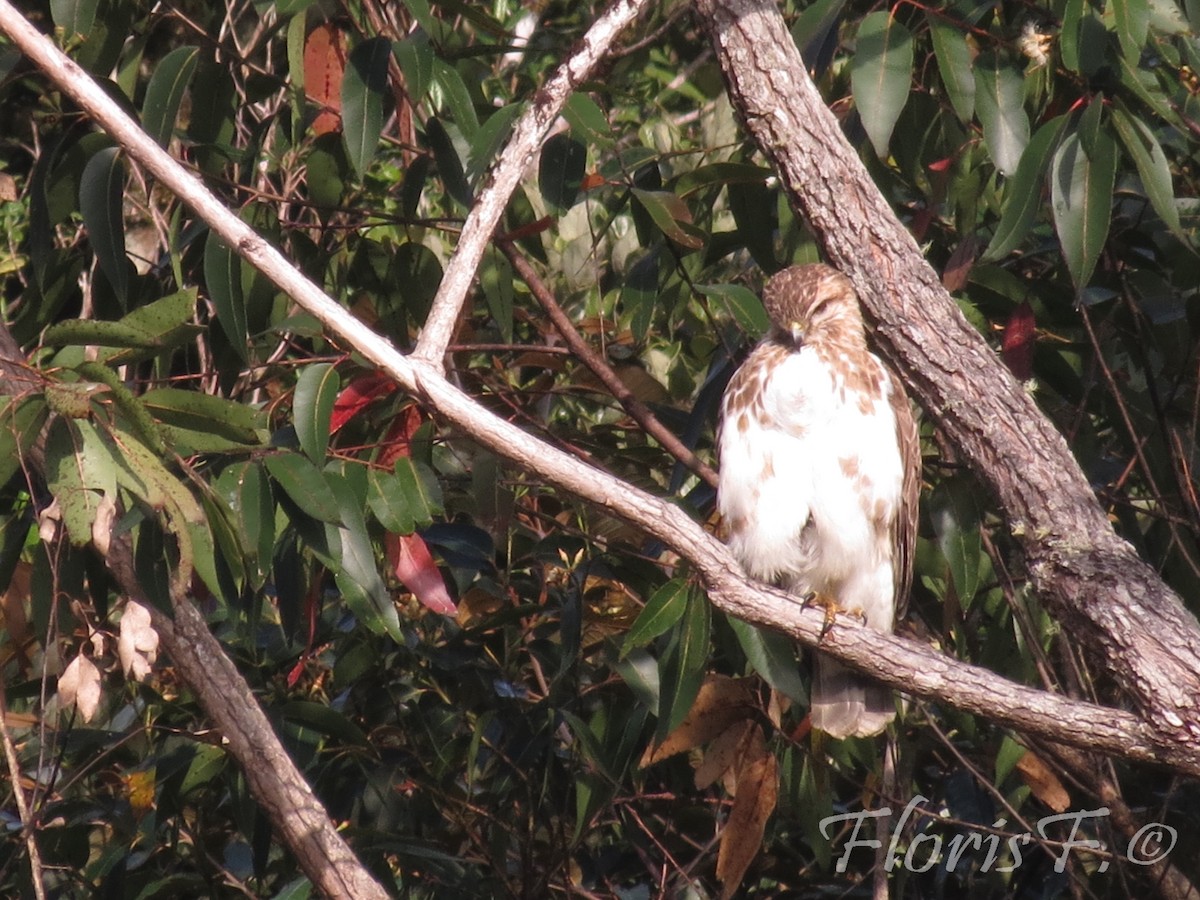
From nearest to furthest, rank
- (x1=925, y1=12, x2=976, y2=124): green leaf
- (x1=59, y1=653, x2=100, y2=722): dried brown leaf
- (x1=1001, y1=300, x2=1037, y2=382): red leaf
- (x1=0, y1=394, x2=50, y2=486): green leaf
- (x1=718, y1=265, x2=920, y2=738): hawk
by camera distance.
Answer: (x1=0, y1=394, x2=50, y2=486): green leaf < (x1=59, y1=653, x2=100, y2=722): dried brown leaf < (x1=925, y1=12, x2=976, y2=124): green leaf < (x1=1001, y1=300, x2=1037, y2=382): red leaf < (x1=718, y1=265, x2=920, y2=738): hawk

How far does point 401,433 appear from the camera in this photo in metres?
3.41

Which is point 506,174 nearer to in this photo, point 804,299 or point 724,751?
point 804,299

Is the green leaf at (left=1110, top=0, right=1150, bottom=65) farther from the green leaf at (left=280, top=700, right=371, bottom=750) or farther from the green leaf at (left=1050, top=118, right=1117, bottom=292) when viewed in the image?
the green leaf at (left=280, top=700, right=371, bottom=750)

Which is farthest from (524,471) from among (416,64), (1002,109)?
(1002,109)

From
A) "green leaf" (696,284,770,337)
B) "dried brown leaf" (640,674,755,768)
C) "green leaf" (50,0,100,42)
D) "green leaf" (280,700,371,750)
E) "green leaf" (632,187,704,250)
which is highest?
"green leaf" (50,0,100,42)

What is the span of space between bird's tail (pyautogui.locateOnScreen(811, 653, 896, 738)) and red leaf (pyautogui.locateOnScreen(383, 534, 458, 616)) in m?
0.99

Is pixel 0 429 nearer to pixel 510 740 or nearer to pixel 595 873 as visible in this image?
pixel 510 740

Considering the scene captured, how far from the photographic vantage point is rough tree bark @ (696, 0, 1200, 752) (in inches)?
104

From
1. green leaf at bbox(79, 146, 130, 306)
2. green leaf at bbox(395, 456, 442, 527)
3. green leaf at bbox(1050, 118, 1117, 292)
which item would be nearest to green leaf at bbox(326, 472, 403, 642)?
green leaf at bbox(395, 456, 442, 527)

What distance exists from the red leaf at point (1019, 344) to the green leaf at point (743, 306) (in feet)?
1.85

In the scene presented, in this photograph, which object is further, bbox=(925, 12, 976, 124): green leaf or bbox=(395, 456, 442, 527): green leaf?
bbox=(925, 12, 976, 124): green leaf

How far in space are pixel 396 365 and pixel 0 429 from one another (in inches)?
24.6

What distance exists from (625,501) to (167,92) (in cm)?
139

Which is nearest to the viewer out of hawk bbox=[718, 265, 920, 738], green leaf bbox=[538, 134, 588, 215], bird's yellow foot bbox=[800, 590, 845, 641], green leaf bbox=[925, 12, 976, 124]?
bird's yellow foot bbox=[800, 590, 845, 641]
